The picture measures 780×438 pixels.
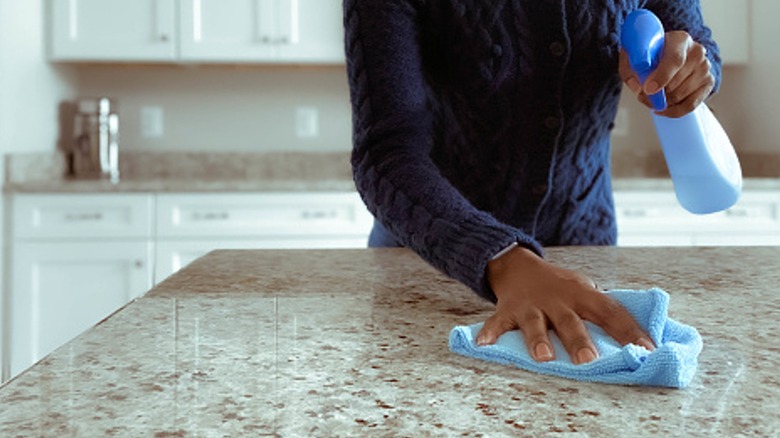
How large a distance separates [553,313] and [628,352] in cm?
10

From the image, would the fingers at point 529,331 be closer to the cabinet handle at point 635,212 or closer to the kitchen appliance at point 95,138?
the cabinet handle at point 635,212

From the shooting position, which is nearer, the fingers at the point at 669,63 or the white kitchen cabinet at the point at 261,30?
the fingers at the point at 669,63

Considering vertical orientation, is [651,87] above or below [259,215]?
above

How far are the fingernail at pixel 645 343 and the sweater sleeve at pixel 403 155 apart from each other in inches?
6.4

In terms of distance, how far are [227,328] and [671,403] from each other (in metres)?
0.35

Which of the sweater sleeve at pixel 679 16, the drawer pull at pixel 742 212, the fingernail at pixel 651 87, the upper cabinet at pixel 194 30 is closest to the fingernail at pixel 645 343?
the fingernail at pixel 651 87

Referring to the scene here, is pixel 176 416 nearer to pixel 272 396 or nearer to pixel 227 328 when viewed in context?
pixel 272 396

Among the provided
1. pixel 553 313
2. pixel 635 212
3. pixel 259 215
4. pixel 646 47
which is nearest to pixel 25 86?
pixel 259 215

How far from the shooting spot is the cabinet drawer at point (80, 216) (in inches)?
99.0

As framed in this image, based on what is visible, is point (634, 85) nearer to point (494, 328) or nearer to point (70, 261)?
point (494, 328)

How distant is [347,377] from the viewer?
0.55m

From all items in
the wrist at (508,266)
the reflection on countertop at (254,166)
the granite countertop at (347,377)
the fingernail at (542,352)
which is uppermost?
the wrist at (508,266)

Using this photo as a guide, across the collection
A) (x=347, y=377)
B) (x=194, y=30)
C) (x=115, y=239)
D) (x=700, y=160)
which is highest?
(x=194, y=30)

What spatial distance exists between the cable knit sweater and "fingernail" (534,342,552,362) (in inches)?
7.7
